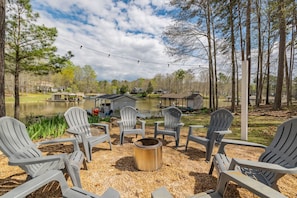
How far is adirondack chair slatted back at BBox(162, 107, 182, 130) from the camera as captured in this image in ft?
13.0

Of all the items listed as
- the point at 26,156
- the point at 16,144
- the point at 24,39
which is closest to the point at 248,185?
the point at 26,156

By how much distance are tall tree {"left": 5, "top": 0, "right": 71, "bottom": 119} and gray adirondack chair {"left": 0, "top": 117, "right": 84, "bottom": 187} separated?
8155 millimetres

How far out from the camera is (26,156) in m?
1.83

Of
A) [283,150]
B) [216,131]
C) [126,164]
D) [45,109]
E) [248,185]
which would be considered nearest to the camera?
[248,185]

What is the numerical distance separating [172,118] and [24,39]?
9205 mm

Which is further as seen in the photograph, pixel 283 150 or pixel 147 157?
pixel 147 157

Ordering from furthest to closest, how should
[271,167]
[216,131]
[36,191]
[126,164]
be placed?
[216,131] < [126,164] < [36,191] < [271,167]

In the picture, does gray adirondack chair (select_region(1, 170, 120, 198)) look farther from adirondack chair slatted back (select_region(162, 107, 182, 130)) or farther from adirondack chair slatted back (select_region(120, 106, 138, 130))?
adirondack chair slatted back (select_region(162, 107, 182, 130))

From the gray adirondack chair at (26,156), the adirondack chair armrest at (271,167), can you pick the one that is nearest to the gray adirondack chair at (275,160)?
the adirondack chair armrest at (271,167)

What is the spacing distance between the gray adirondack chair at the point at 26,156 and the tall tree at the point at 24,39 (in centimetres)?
815

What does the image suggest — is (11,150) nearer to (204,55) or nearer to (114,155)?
(114,155)

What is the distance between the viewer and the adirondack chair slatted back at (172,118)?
3972mm

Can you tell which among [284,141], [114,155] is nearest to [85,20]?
[114,155]

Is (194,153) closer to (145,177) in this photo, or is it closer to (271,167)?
(145,177)
